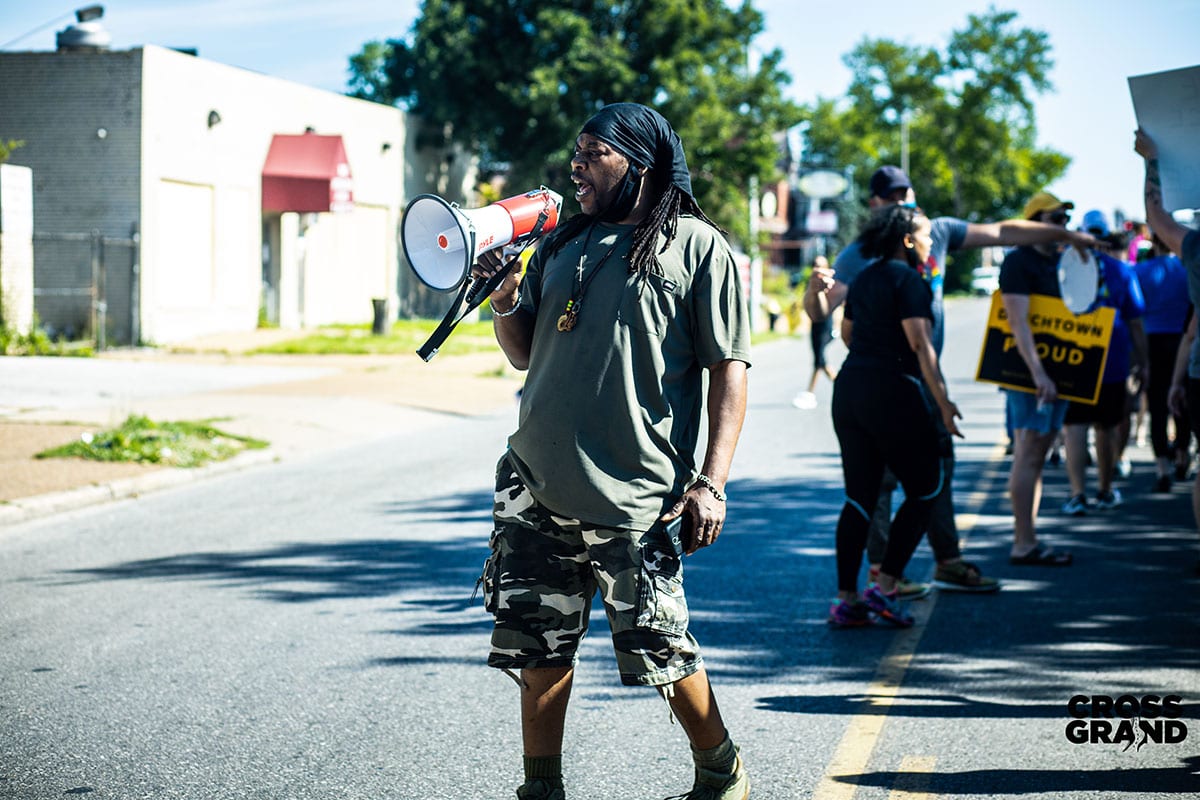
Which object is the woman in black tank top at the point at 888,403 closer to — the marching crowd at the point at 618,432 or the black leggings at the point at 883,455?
the black leggings at the point at 883,455

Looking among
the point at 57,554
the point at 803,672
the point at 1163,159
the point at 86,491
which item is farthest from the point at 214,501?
the point at 1163,159

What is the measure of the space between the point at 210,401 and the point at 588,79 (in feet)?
70.2

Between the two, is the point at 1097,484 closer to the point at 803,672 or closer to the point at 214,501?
the point at 803,672

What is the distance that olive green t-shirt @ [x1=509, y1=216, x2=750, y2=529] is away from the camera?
11.3 feet

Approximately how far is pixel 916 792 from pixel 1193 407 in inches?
107

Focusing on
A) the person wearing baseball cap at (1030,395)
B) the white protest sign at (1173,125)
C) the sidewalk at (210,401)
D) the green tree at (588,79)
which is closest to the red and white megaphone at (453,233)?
the white protest sign at (1173,125)

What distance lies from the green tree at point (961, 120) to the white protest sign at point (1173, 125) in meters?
78.7

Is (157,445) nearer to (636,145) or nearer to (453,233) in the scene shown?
(453,233)

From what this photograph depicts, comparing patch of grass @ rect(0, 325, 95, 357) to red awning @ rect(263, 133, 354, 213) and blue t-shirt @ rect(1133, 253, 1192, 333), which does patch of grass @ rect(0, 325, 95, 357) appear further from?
blue t-shirt @ rect(1133, 253, 1192, 333)

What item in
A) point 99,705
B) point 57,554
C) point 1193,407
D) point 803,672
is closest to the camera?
point 99,705

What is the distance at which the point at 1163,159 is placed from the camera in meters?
5.15

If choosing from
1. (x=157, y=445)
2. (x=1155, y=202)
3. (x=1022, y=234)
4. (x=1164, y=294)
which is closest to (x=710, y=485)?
(x=1155, y=202)

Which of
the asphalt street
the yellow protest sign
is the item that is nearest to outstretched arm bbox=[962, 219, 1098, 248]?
the yellow protest sign

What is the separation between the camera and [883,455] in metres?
6.11
